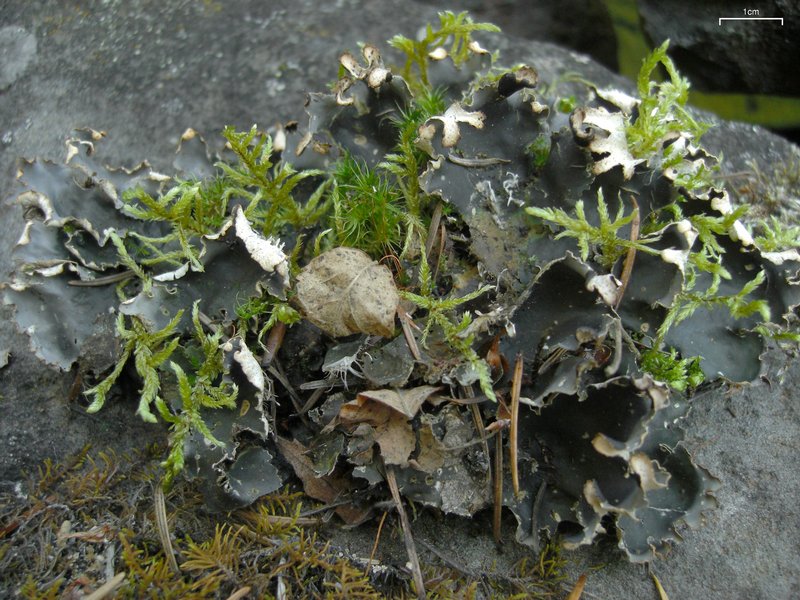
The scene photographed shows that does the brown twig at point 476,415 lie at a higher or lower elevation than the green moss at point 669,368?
lower

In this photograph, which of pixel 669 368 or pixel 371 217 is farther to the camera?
pixel 371 217

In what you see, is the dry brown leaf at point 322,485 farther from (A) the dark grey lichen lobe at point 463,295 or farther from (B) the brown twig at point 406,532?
(B) the brown twig at point 406,532

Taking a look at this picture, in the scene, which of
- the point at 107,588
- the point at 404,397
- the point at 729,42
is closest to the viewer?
the point at 107,588

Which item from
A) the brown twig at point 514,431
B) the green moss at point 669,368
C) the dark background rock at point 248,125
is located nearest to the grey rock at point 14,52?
the dark background rock at point 248,125

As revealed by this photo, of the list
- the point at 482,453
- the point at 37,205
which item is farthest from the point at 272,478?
the point at 37,205

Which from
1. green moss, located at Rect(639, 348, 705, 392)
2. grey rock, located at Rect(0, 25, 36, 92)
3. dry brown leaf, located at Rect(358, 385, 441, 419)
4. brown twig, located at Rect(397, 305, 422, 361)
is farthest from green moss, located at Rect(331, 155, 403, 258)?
grey rock, located at Rect(0, 25, 36, 92)

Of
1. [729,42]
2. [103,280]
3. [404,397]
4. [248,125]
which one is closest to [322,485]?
[404,397]

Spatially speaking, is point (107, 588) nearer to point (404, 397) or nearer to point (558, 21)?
point (404, 397)

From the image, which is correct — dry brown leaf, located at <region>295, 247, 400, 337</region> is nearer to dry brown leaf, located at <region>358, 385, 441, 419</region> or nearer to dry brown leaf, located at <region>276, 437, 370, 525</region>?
dry brown leaf, located at <region>358, 385, 441, 419</region>
